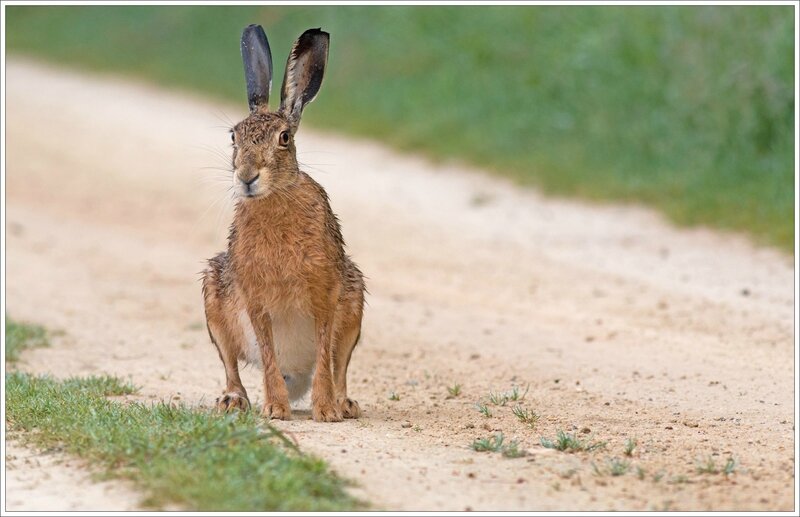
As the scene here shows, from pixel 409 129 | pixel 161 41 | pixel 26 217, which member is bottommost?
pixel 26 217

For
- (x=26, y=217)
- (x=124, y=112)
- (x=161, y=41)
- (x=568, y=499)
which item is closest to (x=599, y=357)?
(x=568, y=499)

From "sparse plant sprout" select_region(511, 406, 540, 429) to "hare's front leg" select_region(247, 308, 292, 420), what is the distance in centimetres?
101

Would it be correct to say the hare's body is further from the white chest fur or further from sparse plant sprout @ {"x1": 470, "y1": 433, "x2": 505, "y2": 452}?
sparse plant sprout @ {"x1": 470, "y1": 433, "x2": 505, "y2": 452}

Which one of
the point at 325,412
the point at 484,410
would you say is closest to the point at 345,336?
the point at 325,412

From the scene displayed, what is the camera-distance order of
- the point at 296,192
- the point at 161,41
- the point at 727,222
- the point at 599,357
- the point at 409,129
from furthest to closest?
1. the point at 161,41
2. the point at 409,129
3. the point at 727,222
4. the point at 599,357
5. the point at 296,192

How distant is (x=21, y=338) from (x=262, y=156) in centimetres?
327

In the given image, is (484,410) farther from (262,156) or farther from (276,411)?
(262,156)

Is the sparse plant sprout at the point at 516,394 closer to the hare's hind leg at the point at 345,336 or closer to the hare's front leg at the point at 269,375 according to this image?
the hare's hind leg at the point at 345,336

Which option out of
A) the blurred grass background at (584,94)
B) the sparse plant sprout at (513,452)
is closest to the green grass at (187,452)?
the sparse plant sprout at (513,452)

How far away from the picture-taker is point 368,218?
12516 millimetres

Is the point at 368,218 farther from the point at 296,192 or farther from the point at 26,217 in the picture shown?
the point at 296,192

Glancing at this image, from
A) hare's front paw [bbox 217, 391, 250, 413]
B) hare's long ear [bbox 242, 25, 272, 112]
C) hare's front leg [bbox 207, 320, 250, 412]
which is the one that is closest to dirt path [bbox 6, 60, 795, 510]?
hare's front paw [bbox 217, 391, 250, 413]

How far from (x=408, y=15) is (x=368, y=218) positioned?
24.3ft

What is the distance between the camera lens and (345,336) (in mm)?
6289
